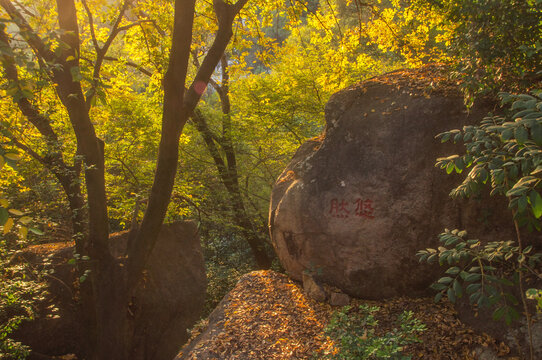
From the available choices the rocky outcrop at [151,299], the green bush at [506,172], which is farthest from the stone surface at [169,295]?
the green bush at [506,172]

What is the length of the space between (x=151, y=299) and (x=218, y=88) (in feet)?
22.2

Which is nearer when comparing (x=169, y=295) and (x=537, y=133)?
(x=537, y=133)

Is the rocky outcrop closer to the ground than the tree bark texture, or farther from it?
closer to the ground

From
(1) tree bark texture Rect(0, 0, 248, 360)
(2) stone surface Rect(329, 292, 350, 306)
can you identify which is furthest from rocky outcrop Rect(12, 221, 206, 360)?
(2) stone surface Rect(329, 292, 350, 306)

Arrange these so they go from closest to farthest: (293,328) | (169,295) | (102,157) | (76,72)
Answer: (76,72) < (293,328) < (102,157) < (169,295)

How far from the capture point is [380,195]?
5129mm

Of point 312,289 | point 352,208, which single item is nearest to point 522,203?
point 352,208

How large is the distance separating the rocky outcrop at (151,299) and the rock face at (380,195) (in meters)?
3.27

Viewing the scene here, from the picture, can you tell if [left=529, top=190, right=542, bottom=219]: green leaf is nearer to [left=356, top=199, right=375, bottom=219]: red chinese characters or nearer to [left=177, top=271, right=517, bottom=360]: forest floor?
[left=177, top=271, right=517, bottom=360]: forest floor

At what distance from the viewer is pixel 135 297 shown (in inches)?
285

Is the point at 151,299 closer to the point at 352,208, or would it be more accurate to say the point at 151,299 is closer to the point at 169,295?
the point at 169,295

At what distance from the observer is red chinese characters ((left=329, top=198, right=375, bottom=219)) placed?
517 centimetres

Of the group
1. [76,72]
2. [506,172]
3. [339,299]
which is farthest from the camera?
[339,299]

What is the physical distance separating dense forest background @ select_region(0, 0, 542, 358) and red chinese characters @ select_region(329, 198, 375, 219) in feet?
6.14
